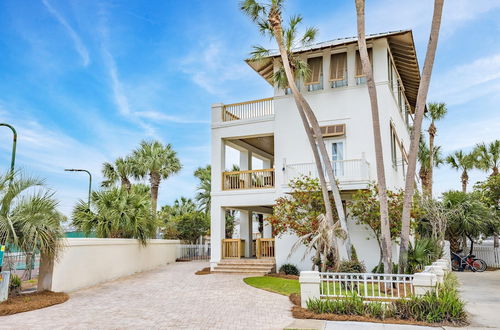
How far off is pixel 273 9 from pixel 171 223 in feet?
54.5

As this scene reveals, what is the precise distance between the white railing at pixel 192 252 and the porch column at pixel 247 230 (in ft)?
13.3

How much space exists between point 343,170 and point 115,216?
9.85 meters

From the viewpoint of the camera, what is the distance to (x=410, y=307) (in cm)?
871

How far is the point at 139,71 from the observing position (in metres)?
20.1

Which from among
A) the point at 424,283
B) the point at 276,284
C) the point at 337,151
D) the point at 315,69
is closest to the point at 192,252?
the point at 276,284

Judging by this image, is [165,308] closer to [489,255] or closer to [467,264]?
[467,264]

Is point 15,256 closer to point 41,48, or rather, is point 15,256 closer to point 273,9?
point 41,48

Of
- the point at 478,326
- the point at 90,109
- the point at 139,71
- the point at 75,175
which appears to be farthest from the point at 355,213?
the point at 75,175

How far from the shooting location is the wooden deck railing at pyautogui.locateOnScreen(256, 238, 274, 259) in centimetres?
1888

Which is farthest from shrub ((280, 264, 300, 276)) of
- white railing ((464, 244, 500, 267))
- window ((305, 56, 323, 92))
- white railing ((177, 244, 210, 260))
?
white railing ((464, 244, 500, 267))

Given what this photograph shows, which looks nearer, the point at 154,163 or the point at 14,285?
the point at 14,285

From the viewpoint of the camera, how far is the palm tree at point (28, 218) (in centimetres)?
1053

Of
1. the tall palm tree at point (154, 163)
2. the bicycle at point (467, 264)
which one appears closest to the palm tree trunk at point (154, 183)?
the tall palm tree at point (154, 163)

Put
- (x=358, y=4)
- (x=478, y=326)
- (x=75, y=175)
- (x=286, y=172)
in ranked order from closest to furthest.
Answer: (x=478, y=326) → (x=358, y=4) → (x=286, y=172) → (x=75, y=175)
